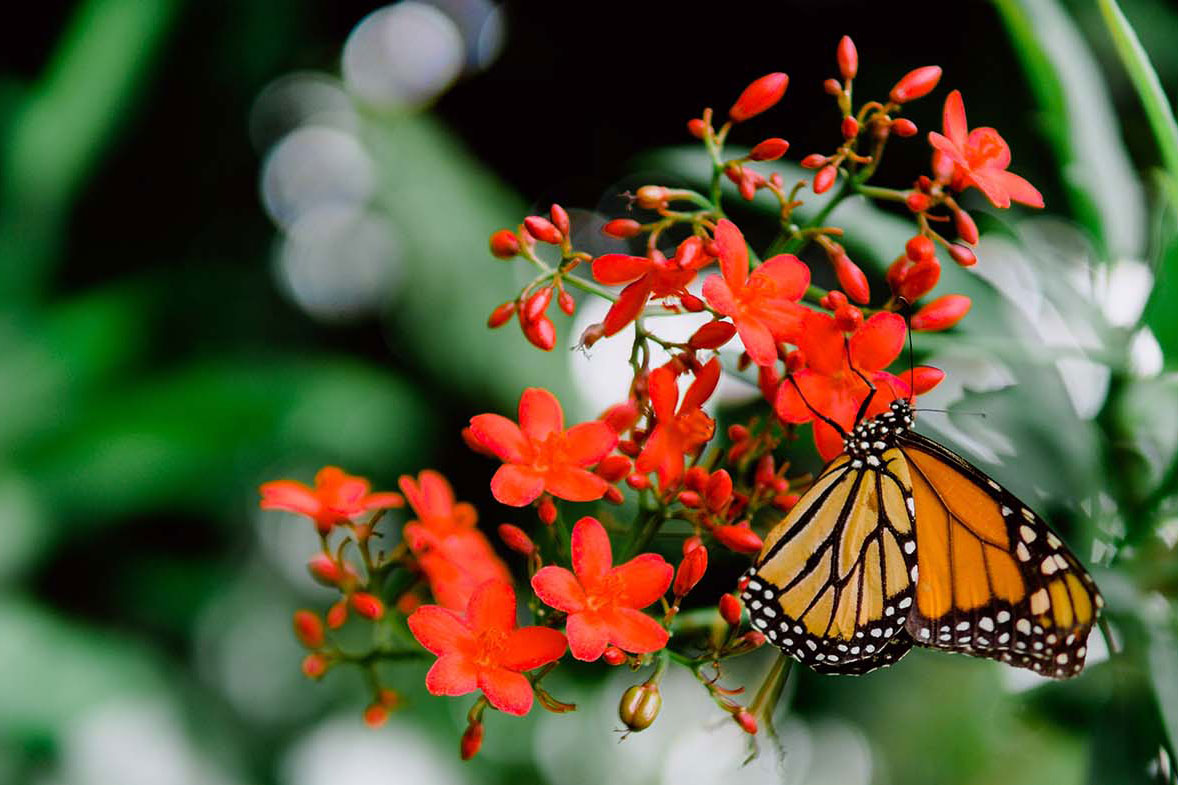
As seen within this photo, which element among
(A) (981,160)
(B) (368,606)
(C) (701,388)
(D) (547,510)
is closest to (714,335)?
(C) (701,388)

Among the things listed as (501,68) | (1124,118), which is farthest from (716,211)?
(501,68)

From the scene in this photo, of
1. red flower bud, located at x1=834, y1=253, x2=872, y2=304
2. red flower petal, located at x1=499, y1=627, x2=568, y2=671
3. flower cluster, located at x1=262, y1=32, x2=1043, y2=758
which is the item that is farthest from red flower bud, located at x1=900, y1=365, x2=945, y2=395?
red flower petal, located at x1=499, y1=627, x2=568, y2=671

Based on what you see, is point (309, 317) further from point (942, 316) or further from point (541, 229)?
point (942, 316)

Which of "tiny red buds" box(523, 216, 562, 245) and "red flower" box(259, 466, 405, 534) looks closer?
"tiny red buds" box(523, 216, 562, 245)

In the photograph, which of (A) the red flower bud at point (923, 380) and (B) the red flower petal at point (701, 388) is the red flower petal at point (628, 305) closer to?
(B) the red flower petal at point (701, 388)

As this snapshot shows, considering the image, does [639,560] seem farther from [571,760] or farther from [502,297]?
[571,760]

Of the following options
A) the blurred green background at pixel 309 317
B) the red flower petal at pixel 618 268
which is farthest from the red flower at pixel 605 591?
the blurred green background at pixel 309 317

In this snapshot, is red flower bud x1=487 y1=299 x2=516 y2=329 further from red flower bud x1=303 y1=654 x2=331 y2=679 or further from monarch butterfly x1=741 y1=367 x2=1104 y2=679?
red flower bud x1=303 y1=654 x2=331 y2=679
